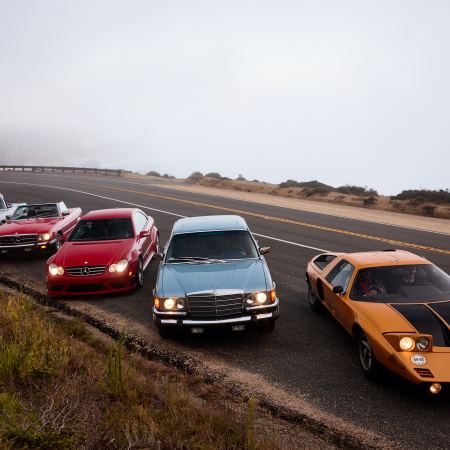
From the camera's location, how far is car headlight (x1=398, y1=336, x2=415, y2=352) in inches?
210

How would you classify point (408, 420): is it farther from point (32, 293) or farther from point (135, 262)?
point (32, 293)

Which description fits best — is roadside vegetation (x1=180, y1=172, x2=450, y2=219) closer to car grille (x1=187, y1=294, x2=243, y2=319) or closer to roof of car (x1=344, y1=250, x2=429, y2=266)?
roof of car (x1=344, y1=250, x2=429, y2=266)

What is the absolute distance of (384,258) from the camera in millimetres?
7242

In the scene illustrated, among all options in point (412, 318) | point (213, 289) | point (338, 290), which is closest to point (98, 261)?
point (213, 289)

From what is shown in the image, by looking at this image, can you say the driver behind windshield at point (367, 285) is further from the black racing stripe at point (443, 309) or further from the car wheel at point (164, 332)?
the car wheel at point (164, 332)

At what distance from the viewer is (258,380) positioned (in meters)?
6.03

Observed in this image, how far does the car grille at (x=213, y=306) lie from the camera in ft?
22.3

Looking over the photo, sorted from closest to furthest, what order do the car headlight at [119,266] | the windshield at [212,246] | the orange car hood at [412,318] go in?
the orange car hood at [412,318], the windshield at [212,246], the car headlight at [119,266]

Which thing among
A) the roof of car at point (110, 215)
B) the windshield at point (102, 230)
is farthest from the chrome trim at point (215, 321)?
the roof of car at point (110, 215)

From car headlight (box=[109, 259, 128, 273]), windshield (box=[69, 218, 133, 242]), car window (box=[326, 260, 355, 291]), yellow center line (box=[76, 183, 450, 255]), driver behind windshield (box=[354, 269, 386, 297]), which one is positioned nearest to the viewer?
driver behind windshield (box=[354, 269, 386, 297])

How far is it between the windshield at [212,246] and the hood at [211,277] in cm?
27

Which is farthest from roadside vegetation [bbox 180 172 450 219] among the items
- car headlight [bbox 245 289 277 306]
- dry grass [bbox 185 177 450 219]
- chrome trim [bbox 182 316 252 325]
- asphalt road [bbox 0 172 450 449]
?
chrome trim [bbox 182 316 252 325]

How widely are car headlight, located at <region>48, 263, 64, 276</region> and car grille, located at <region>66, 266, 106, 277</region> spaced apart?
13 centimetres

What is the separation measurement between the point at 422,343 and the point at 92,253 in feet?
20.9
